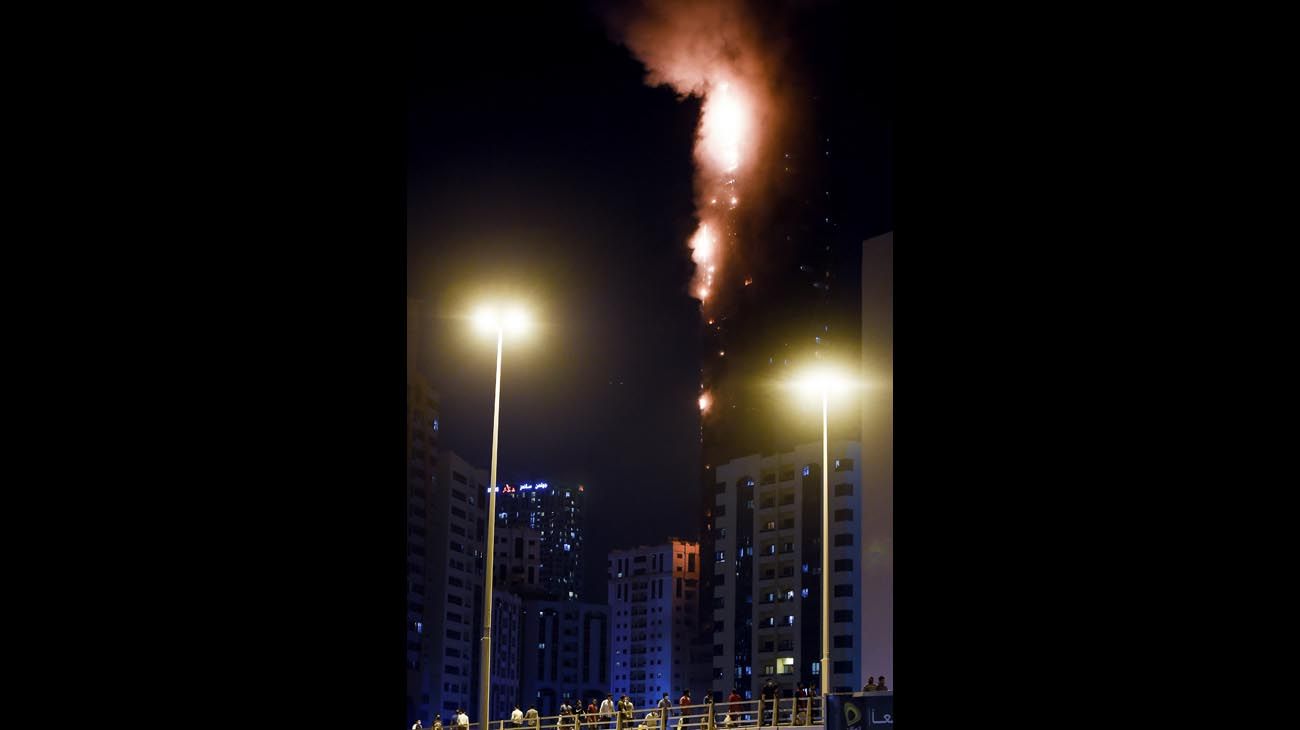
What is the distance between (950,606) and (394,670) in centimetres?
294

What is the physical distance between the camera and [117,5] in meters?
6.14

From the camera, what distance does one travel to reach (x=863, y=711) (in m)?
15.3

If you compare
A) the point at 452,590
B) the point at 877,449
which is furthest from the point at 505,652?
the point at 877,449

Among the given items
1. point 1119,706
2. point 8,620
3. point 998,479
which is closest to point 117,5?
point 8,620

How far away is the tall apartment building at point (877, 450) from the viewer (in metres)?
23.4

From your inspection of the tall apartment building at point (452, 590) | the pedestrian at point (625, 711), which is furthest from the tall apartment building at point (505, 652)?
the pedestrian at point (625, 711)

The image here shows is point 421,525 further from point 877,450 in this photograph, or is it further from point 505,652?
point 877,450

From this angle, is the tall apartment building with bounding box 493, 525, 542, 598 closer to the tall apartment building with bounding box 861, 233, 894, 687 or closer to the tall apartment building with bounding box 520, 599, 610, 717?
the tall apartment building with bounding box 520, 599, 610, 717

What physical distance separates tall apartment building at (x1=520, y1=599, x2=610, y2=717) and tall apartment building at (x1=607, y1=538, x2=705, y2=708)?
22.4ft

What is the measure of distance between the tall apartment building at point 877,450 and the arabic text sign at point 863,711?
779cm

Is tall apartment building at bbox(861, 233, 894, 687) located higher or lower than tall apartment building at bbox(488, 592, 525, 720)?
higher

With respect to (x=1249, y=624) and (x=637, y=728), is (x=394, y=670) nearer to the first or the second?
(x=1249, y=624)

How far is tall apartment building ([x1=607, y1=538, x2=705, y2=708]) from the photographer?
537 feet

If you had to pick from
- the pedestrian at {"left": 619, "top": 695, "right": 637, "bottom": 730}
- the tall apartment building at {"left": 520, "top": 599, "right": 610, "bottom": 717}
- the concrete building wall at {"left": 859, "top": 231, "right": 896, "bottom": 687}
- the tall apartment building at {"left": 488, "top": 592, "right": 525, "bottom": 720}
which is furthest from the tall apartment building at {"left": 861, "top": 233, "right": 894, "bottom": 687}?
the tall apartment building at {"left": 520, "top": 599, "right": 610, "bottom": 717}
